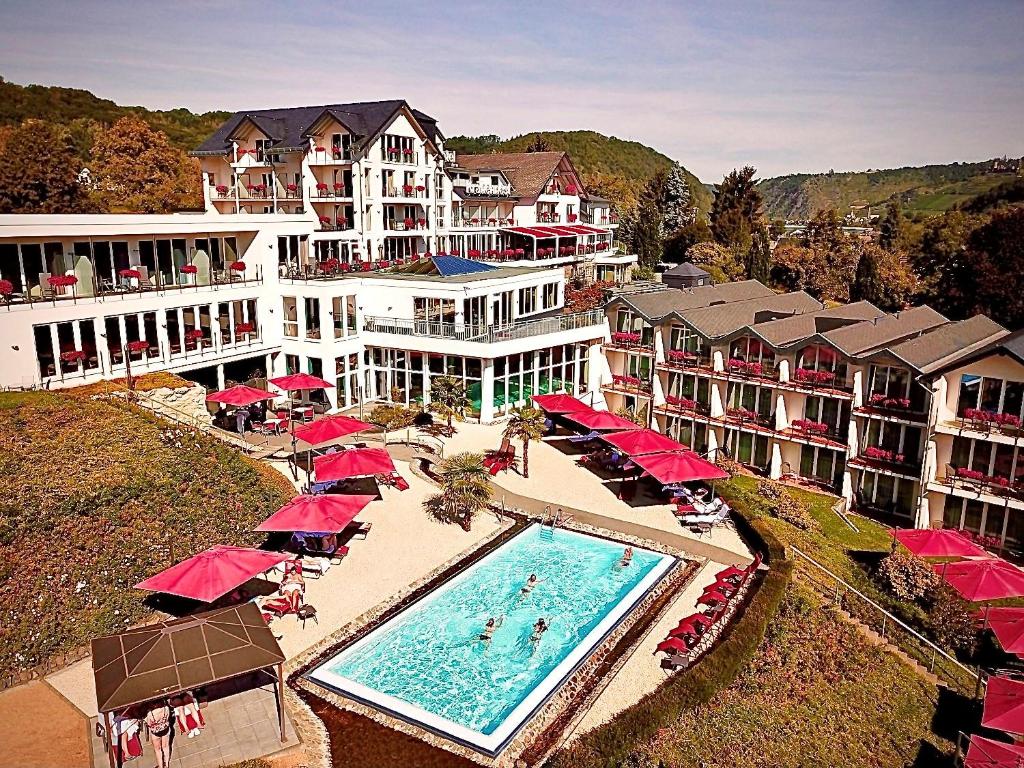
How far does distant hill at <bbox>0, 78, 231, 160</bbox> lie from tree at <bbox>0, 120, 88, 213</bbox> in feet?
75.6

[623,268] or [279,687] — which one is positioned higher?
[623,268]

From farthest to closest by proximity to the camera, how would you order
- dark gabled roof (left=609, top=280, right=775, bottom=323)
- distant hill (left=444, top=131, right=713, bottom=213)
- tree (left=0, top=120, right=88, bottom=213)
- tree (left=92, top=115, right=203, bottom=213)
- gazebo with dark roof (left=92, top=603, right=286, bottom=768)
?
distant hill (left=444, top=131, right=713, bottom=213) → tree (left=92, top=115, right=203, bottom=213) → tree (left=0, top=120, right=88, bottom=213) → dark gabled roof (left=609, top=280, right=775, bottom=323) → gazebo with dark roof (left=92, top=603, right=286, bottom=768)

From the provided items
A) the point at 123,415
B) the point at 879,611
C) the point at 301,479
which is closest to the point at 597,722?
the point at 879,611

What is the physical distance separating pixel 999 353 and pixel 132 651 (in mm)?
27004

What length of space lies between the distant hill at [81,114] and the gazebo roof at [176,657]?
7440 cm

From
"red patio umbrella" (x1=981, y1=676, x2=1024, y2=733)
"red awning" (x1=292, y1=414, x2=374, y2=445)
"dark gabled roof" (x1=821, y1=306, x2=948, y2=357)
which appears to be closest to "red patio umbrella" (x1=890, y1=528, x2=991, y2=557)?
"red patio umbrella" (x1=981, y1=676, x2=1024, y2=733)

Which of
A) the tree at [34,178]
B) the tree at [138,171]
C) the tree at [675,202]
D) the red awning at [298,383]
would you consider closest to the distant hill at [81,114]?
the tree at [138,171]

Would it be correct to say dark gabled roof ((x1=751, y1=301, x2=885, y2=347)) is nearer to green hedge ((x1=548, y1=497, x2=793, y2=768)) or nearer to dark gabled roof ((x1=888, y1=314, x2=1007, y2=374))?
dark gabled roof ((x1=888, y1=314, x2=1007, y2=374))

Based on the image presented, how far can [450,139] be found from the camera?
13650 centimetres

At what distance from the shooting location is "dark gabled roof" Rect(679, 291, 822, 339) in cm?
3472

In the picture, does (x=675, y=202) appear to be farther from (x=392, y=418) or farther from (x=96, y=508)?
(x=96, y=508)

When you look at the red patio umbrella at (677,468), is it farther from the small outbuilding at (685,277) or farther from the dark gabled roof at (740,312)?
the small outbuilding at (685,277)

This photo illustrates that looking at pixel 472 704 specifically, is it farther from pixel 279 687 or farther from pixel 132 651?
pixel 132 651

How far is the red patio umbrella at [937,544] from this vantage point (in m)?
22.8
